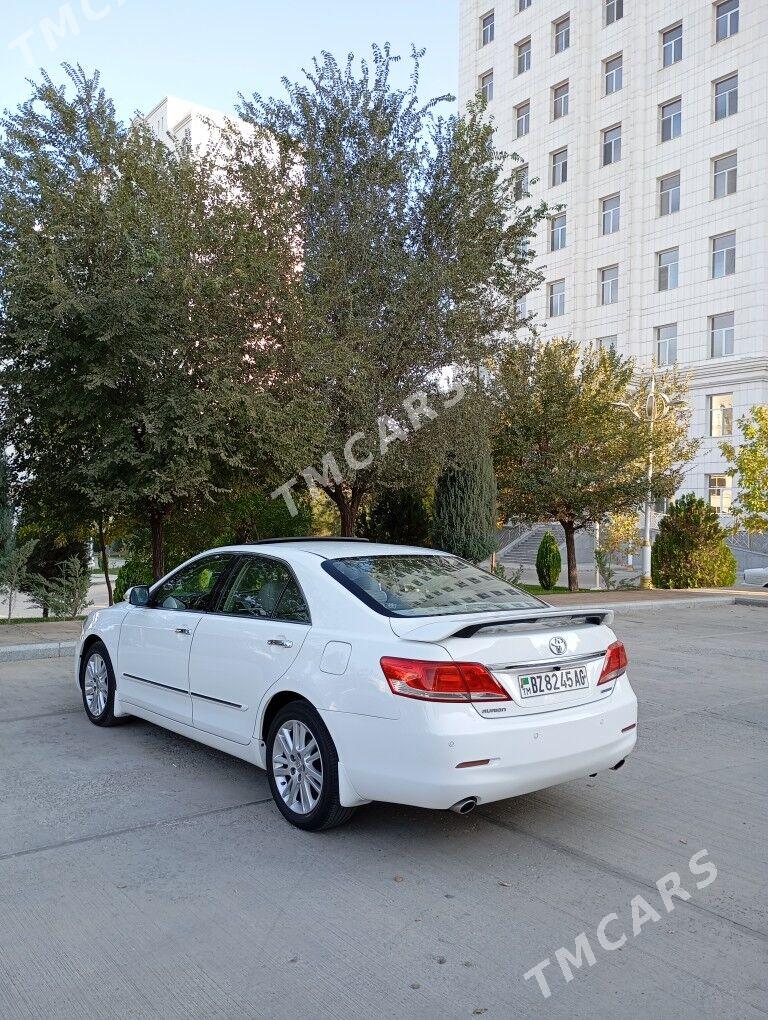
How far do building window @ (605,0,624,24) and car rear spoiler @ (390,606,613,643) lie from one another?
1920 inches

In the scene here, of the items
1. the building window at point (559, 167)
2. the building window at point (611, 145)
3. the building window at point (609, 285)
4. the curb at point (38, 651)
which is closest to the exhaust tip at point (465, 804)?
the curb at point (38, 651)

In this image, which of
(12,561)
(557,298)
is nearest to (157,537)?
(12,561)

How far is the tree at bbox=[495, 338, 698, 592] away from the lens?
75.7ft

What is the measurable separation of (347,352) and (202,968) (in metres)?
11.1

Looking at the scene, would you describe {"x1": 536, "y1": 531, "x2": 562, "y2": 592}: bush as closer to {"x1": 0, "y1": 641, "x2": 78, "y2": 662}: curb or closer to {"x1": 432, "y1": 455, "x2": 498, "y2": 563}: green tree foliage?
{"x1": 432, "y1": 455, "x2": 498, "y2": 563}: green tree foliage

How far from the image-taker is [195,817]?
4.82m

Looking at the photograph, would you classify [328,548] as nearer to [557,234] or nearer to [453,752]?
[453,752]

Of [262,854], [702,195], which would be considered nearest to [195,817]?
[262,854]

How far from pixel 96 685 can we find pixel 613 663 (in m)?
4.24

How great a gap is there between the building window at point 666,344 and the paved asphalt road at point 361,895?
38.3 meters

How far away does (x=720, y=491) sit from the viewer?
40188 millimetres

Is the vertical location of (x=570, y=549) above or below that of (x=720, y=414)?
below

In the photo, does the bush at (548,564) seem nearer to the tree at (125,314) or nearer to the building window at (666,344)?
the tree at (125,314)

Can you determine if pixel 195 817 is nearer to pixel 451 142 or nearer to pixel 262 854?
pixel 262 854
